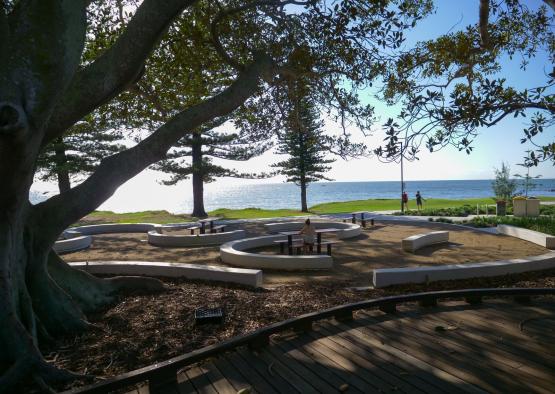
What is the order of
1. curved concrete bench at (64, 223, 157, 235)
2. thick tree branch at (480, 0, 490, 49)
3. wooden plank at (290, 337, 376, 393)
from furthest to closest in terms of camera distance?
curved concrete bench at (64, 223, 157, 235) < thick tree branch at (480, 0, 490, 49) < wooden plank at (290, 337, 376, 393)

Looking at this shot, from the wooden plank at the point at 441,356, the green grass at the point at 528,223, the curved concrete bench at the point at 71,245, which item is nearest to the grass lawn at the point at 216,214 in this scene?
the curved concrete bench at the point at 71,245

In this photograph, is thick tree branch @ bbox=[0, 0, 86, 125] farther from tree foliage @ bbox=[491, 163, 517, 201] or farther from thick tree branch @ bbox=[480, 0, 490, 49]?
tree foliage @ bbox=[491, 163, 517, 201]

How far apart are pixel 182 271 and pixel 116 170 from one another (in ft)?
13.7

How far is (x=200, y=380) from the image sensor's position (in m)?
3.77

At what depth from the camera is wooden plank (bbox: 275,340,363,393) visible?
11.9ft

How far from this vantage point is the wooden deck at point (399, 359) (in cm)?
358

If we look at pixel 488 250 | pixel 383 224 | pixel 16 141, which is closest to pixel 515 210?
pixel 383 224

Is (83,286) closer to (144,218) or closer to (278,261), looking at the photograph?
(278,261)

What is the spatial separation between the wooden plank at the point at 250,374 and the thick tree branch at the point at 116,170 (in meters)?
3.11

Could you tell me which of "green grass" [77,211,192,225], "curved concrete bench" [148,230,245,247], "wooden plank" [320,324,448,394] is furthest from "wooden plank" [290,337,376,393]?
"green grass" [77,211,192,225]

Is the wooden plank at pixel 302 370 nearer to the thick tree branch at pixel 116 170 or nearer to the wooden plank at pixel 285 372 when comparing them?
the wooden plank at pixel 285 372

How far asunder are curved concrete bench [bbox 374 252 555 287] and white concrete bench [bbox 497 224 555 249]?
4.74m

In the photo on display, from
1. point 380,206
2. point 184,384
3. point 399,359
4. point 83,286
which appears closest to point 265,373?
point 184,384

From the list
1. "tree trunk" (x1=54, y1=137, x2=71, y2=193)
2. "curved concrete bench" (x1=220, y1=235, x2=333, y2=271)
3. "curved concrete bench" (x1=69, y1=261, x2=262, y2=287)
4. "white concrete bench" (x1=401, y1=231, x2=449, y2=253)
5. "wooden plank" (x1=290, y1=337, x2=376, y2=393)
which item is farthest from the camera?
"tree trunk" (x1=54, y1=137, x2=71, y2=193)
